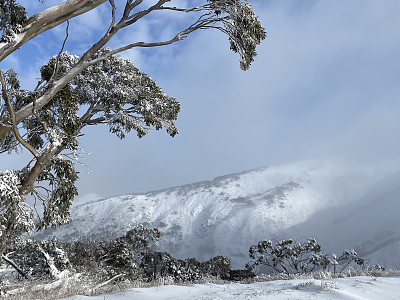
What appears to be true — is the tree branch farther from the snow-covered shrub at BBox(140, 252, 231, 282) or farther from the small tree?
the snow-covered shrub at BBox(140, 252, 231, 282)

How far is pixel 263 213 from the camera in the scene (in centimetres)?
13538

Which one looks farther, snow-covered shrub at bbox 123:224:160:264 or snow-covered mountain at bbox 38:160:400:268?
snow-covered mountain at bbox 38:160:400:268

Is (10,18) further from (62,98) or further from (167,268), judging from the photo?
(167,268)

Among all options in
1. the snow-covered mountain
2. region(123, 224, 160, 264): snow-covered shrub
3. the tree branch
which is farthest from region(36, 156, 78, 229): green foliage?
the snow-covered mountain

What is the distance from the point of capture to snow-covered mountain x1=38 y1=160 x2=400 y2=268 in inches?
4331

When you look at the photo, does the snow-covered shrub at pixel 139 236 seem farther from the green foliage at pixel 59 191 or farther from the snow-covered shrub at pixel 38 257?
the green foliage at pixel 59 191

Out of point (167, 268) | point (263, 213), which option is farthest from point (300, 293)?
point (263, 213)

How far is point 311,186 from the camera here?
16025 centimetres

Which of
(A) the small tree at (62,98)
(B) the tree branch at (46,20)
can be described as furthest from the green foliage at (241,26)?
(B) the tree branch at (46,20)

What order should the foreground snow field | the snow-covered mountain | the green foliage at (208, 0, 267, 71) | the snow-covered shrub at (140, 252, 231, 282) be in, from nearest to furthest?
the foreground snow field → the green foliage at (208, 0, 267, 71) → the snow-covered shrub at (140, 252, 231, 282) → the snow-covered mountain

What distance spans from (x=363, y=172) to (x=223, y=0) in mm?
165732

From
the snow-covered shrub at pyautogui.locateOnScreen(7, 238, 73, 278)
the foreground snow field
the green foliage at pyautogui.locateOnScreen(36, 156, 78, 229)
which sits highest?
the green foliage at pyautogui.locateOnScreen(36, 156, 78, 229)

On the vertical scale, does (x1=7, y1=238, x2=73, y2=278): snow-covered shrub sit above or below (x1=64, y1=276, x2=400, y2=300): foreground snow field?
above

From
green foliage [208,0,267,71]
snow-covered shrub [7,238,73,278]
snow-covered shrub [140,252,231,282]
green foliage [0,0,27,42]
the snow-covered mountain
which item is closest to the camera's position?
green foliage [0,0,27,42]
